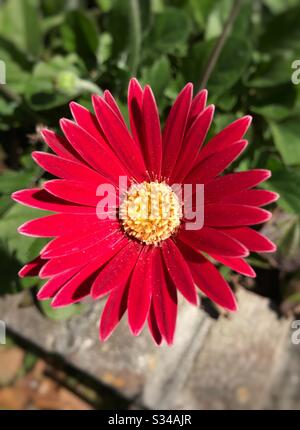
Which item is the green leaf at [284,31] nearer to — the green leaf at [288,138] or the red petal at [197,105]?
the green leaf at [288,138]

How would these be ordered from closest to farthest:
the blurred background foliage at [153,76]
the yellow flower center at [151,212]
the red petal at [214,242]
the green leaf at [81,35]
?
1. the red petal at [214,242]
2. the yellow flower center at [151,212]
3. the blurred background foliage at [153,76]
4. the green leaf at [81,35]

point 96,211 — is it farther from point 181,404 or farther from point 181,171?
point 181,404

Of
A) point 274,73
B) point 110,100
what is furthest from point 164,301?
point 274,73

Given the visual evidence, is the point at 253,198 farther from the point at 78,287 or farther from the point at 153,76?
the point at 153,76

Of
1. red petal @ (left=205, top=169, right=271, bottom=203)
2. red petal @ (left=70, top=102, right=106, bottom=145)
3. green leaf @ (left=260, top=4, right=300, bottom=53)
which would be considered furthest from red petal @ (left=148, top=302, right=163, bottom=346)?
green leaf @ (left=260, top=4, right=300, bottom=53)

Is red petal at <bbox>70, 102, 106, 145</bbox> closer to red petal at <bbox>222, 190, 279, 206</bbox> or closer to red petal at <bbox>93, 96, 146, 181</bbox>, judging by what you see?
red petal at <bbox>93, 96, 146, 181</bbox>

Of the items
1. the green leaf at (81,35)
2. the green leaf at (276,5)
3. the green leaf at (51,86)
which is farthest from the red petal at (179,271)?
the green leaf at (276,5)
